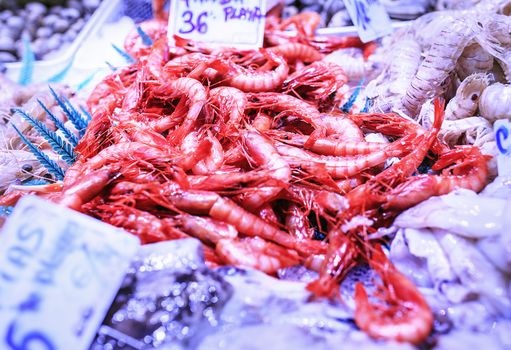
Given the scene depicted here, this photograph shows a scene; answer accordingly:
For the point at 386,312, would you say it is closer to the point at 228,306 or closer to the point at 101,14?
the point at 228,306

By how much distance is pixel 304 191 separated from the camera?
1.66 metres

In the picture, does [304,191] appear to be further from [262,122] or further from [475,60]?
[475,60]

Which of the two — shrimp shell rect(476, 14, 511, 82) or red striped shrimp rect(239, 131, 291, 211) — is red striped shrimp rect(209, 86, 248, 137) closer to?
red striped shrimp rect(239, 131, 291, 211)

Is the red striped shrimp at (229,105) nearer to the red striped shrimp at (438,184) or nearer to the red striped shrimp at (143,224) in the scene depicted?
the red striped shrimp at (143,224)

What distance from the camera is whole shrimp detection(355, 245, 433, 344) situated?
115 cm

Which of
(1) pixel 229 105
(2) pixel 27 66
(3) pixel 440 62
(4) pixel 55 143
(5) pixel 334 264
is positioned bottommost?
(2) pixel 27 66

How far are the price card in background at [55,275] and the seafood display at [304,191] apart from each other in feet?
0.34

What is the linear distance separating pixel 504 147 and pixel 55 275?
4.96ft

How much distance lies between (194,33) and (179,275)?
176cm

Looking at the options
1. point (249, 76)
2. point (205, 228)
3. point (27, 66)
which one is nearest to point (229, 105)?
point (249, 76)

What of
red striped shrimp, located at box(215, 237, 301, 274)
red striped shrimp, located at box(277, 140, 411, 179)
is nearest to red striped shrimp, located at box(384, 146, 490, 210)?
red striped shrimp, located at box(277, 140, 411, 179)

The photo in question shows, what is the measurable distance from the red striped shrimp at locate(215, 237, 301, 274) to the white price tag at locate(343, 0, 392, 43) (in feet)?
5.78

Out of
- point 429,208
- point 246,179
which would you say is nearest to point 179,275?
point 246,179

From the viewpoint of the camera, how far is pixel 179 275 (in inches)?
54.2
